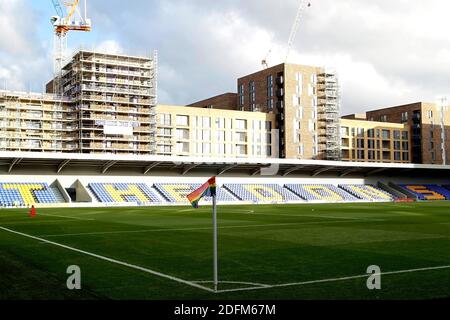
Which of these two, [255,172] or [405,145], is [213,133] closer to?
[255,172]

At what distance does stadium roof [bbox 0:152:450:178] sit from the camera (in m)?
75.2

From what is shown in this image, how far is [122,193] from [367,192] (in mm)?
45847

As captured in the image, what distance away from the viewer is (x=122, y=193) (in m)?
77.4

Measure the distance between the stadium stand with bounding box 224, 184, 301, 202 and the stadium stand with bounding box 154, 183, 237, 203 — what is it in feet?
7.18

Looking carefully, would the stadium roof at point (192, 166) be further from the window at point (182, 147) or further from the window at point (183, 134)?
the window at point (183, 134)

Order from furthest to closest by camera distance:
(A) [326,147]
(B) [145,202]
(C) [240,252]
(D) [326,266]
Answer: (A) [326,147] < (B) [145,202] < (C) [240,252] < (D) [326,266]

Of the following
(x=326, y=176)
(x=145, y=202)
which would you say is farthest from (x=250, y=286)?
(x=326, y=176)

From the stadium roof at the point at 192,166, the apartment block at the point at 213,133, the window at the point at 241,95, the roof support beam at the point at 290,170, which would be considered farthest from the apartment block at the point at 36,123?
the window at the point at 241,95

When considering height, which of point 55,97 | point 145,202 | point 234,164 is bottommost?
point 145,202

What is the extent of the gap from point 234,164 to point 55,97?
39.0 metres

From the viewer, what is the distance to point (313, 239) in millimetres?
23172

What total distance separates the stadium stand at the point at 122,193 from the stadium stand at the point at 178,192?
2023 mm

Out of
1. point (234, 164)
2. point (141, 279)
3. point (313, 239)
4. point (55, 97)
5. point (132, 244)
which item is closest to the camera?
point (141, 279)
